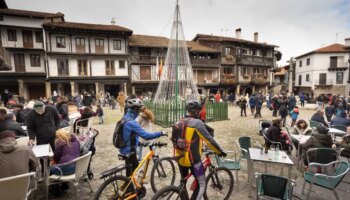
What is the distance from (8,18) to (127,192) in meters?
28.7

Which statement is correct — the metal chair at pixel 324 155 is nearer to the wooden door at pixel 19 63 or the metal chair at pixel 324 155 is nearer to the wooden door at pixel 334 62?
the wooden door at pixel 19 63

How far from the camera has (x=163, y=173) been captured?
15.5 feet

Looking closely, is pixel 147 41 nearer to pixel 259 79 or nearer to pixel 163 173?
pixel 259 79

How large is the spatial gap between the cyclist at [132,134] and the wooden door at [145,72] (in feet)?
83.4

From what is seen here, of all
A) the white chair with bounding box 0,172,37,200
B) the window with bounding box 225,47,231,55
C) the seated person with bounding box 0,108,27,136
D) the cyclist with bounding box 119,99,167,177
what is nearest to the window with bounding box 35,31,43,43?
the seated person with bounding box 0,108,27,136

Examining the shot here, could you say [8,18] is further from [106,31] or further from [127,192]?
[127,192]

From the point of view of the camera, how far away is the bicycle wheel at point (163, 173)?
448cm

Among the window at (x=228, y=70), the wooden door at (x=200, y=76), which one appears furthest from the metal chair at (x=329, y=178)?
the window at (x=228, y=70)

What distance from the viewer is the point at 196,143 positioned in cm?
301

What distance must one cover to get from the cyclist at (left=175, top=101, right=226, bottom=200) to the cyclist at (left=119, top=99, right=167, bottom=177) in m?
0.64

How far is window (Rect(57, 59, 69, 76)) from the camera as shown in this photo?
2470cm

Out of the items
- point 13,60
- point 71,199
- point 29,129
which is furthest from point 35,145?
point 13,60

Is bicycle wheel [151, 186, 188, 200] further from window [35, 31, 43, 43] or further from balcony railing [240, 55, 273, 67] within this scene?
balcony railing [240, 55, 273, 67]

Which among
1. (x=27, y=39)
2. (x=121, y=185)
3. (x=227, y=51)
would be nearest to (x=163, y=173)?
(x=121, y=185)
